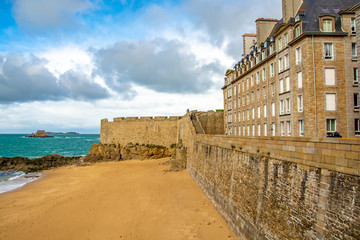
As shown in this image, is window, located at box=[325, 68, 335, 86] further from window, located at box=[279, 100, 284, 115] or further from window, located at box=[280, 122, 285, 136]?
window, located at box=[280, 122, 285, 136]

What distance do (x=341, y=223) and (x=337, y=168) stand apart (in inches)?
39.7

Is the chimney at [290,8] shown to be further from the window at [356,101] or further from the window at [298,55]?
the window at [356,101]

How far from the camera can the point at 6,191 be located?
17609mm

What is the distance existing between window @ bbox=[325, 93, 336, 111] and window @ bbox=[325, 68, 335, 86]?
659 millimetres

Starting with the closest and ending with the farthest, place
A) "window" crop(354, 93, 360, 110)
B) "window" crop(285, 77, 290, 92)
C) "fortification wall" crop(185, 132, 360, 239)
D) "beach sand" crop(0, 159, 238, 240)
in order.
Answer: "fortification wall" crop(185, 132, 360, 239)
"beach sand" crop(0, 159, 238, 240)
"window" crop(354, 93, 360, 110)
"window" crop(285, 77, 290, 92)

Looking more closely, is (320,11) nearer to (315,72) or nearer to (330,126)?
(315,72)

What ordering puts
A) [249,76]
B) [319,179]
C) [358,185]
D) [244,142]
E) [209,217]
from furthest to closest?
[249,76] < [209,217] < [244,142] < [319,179] < [358,185]

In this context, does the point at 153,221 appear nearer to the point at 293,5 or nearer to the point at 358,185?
the point at 358,185

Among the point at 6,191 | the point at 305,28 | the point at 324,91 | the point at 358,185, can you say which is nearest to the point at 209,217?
the point at 358,185

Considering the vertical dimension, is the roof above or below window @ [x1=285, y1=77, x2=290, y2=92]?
above

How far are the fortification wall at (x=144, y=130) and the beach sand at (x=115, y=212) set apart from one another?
13133mm

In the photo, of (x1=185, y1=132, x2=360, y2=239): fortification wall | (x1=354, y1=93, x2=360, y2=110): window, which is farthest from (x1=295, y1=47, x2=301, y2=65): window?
(x1=185, y1=132, x2=360, y2=239): fortification wall

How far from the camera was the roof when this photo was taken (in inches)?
559

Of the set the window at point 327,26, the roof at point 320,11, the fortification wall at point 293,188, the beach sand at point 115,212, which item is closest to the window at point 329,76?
the window at point 327,26
